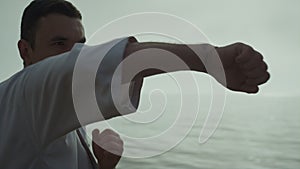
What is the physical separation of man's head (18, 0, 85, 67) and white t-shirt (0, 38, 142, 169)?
0.86 ft

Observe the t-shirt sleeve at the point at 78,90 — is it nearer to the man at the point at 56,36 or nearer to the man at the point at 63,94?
the man at the point at 63,94

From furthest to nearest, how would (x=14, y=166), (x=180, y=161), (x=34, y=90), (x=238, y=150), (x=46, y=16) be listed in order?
(x=238, y=150) < (x=180, y=161) < (x=46, y=16) < (x=14, y=166) < (x=34, y=90)

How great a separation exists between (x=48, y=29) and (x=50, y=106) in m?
0.42

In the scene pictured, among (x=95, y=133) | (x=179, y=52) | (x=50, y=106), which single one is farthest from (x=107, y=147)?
(x=179, y=52)

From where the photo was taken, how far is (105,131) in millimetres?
1228

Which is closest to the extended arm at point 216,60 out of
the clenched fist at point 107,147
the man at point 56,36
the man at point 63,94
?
the man at point 63,94

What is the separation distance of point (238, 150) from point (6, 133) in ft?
61.6

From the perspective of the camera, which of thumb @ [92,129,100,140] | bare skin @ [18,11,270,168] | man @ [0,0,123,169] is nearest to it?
bare skin @ [18,11,270,168]

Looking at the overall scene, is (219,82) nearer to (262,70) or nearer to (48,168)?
(262,70)

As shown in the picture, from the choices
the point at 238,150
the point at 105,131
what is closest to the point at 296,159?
the point at 238,150

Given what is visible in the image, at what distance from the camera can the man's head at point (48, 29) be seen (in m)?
1.15

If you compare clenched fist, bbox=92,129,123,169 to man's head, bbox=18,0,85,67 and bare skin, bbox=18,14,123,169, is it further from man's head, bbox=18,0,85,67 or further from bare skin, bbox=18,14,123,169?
man's head, bbox=18,0,85,67

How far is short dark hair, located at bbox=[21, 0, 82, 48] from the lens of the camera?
1164mm

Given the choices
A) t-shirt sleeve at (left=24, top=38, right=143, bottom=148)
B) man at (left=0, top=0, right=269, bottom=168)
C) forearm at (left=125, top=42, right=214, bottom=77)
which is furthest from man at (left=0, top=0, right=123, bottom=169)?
forearm at (left=125, top=42, right=214, bottom=77)
